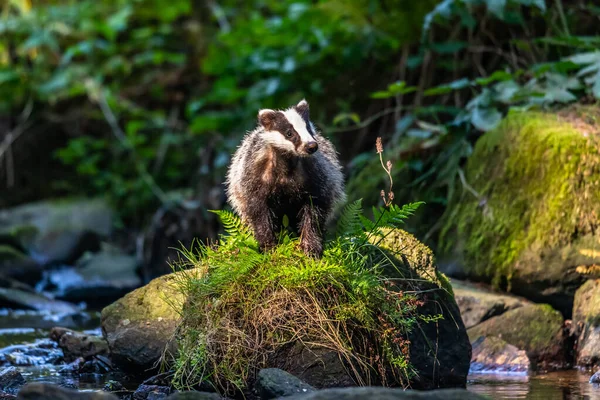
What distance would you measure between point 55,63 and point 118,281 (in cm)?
499

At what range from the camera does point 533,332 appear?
6.56 meters

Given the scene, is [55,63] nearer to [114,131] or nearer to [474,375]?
[114,131]

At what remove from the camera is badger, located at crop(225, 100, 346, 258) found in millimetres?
5270

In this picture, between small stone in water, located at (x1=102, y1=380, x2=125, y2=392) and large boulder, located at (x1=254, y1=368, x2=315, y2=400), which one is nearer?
large boulder, located at (x1=254, y1=368, x2=315, y2=400)

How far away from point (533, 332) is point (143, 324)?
123 inches

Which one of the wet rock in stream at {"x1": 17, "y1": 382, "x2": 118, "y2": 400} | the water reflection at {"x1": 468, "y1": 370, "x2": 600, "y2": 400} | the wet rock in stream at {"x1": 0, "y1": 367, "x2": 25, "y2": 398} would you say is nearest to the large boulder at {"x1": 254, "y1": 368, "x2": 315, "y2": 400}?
the wet rock in stream at {"x1": 17, "y1": 382, "x2": 118, "y2": 400}

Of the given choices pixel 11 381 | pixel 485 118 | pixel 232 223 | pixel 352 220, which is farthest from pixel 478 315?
pixel 11 381

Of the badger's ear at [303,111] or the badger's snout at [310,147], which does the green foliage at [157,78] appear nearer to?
the badger's ear at [303,111]

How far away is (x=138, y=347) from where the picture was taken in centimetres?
564

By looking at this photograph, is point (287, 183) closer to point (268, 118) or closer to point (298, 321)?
point (268, 118)

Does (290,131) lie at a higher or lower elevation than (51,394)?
higher

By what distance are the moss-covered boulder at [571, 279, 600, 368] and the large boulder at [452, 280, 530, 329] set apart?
46 cm

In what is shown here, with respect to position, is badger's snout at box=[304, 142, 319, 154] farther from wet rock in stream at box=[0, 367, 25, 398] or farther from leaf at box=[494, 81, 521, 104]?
leaf at box=[494, 81, 521, 104]

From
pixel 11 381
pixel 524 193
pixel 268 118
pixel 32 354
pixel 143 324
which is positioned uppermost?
pixel 268 118
